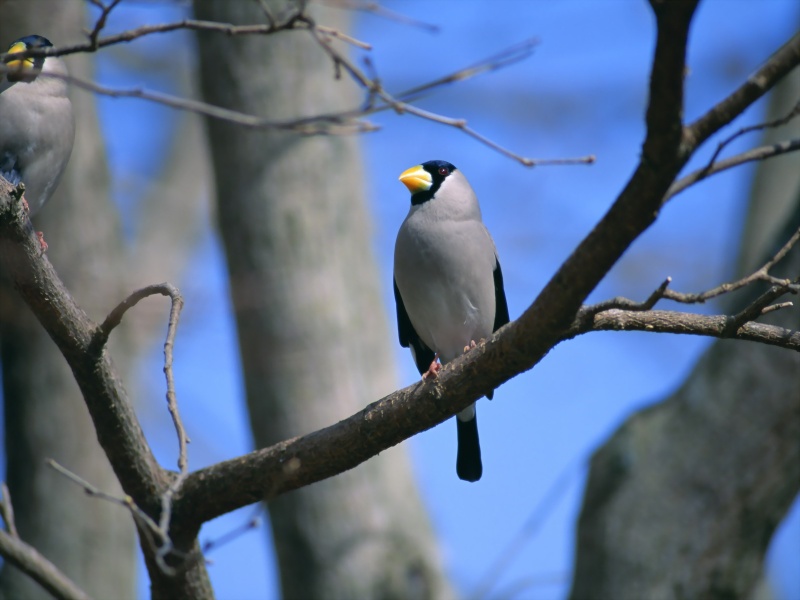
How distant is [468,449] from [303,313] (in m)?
1.68

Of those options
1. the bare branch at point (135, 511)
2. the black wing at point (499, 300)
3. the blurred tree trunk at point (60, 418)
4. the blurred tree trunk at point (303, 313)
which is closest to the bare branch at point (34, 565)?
the bare branch at point (135, 511)

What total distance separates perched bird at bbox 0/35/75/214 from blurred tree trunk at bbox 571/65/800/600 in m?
3.27

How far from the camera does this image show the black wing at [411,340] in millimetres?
4980

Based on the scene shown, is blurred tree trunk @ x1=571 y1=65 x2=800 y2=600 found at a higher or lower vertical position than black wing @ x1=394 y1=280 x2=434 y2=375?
lower

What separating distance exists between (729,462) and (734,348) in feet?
1.98

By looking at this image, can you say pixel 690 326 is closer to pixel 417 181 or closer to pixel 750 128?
pixel 750 128

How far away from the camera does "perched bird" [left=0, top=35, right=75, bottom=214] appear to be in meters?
3.91

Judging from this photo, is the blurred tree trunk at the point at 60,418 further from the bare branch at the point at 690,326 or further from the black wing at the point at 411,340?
the bare branch at the point at 690,326

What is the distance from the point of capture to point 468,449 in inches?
Answer: 188

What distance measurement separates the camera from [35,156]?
394cm

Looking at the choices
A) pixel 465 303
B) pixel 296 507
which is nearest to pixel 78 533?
pixel 296 507

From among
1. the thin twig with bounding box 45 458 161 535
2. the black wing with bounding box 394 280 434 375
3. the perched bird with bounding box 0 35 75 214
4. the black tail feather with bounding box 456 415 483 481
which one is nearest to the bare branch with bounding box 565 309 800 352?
the thin twig with bounding box 45 458 161 535

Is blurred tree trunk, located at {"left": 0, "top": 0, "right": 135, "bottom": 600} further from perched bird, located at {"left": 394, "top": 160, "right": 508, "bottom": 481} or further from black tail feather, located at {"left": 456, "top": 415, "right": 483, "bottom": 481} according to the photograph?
black tail feather, located at {"left": 456, "top": 415, "right": 483, "bottom": 481}

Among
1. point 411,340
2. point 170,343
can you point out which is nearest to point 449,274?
point 411,340
